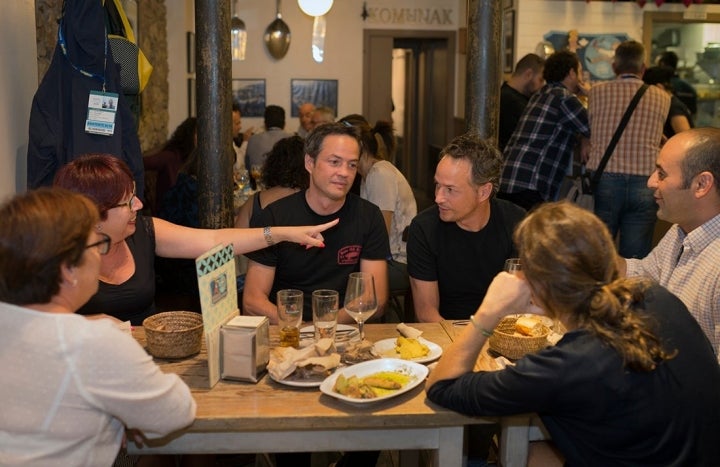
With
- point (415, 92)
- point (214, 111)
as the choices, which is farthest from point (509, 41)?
point (214, 111)

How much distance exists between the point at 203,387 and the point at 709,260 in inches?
60.2

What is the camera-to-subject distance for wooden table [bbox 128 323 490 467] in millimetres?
2000

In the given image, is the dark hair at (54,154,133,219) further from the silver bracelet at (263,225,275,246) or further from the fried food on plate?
the fried food on plate

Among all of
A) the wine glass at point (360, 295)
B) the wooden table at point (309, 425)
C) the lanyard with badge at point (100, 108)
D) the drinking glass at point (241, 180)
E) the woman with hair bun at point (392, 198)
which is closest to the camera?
the wooden table at point (309, 425)

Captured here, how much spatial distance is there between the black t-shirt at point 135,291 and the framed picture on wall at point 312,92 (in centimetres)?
750

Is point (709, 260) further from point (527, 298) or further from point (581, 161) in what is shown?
point (581, 161)

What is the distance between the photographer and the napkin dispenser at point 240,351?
2.20 m

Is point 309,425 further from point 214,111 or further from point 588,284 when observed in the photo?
point 214,111

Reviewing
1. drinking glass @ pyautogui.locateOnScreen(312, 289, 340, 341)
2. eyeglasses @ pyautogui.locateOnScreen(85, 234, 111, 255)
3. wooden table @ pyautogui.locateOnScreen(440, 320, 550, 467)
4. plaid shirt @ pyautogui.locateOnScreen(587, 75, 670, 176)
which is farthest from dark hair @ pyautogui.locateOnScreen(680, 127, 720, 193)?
plaid shirt @ pyautogui.locateOnScreen(587, 75, 670, 176)

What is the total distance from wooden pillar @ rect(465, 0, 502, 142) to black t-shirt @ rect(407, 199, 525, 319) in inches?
42.3

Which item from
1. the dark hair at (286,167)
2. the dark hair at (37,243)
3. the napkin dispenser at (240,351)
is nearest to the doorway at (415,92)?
the dark hair at (286,167)

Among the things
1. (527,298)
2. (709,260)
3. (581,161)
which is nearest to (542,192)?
(581,161)

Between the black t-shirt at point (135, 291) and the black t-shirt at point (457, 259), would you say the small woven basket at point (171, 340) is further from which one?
the black t-shirt at point (457, 259)

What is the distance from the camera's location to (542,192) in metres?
5.44
